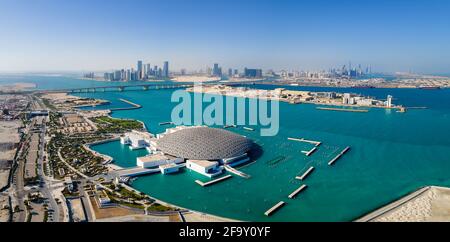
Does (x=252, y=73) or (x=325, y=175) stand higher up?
(x=252, y=73)

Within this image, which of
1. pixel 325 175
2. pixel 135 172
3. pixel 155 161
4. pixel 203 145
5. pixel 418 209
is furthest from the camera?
pixel 203 145

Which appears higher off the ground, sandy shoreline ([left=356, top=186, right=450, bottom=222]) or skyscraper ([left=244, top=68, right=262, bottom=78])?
skyscraper ([left=244, top=68, right=262, bottom=78])

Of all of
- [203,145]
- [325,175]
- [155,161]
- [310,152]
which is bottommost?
[325,175]

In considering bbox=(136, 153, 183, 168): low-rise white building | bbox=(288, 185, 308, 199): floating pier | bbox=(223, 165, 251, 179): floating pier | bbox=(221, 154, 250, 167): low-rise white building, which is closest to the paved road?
bbox=(136, 153, 183, 168): low-rise white building

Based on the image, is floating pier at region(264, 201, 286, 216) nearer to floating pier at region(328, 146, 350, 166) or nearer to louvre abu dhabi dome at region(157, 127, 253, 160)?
louvre abu dhabi dome at region(157, 127, 253, 160)

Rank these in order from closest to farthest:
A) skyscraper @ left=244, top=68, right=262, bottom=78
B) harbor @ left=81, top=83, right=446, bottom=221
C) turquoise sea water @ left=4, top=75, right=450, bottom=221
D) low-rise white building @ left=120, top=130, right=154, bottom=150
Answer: harbor @ left=81, top=83, right=446, bottom=221 < turquoise sea water @ left=4, top=75, right=450, bottom=221 < low-rise white building @ left=120, top=130, right=154, bottom=150 < skyscraper @ left=244, top=68, right=262, bottom=78

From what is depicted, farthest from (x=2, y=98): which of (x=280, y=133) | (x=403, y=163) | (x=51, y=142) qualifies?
(x=403, y=163)

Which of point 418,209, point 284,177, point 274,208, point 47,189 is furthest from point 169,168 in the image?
point 418,209

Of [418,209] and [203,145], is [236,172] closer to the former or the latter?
[203,145]
